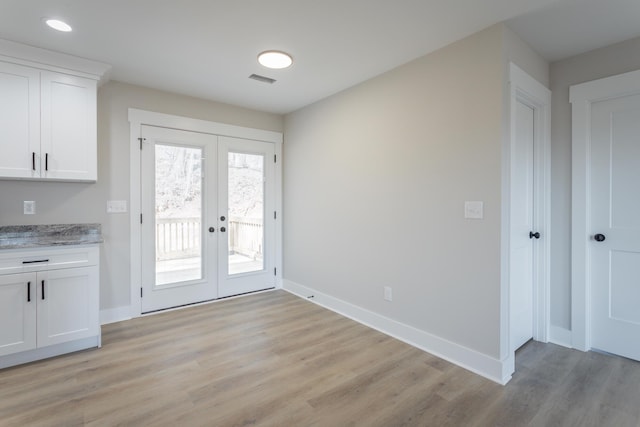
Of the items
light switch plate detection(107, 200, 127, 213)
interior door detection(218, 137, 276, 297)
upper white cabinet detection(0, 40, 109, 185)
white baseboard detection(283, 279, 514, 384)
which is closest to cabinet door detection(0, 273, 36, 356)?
upper white cabinet detection(0, 40, 109, 185)

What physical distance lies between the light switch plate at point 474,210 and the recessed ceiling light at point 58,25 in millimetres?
3316

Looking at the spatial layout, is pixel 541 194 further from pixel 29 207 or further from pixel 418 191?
pixel 29 207

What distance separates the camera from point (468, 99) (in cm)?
244

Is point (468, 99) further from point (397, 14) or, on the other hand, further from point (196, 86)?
point (196, 86)

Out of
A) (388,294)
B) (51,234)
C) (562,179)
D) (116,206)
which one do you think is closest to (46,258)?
(51,234)

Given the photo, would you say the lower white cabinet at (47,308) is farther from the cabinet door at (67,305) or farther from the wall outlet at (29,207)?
the wall outlet at (29,207)

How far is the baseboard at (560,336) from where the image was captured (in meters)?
2.80

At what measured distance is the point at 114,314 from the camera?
3350mm

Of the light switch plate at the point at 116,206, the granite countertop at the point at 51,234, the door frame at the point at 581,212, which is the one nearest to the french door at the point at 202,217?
the light switch plate at the point at 116,206

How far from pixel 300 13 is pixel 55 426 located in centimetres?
298

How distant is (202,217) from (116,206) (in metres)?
0.91

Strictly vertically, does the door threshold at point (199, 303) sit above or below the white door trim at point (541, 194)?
below

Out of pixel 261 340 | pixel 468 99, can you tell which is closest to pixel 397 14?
pixel 468 99

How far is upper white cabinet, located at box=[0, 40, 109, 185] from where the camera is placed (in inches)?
100
